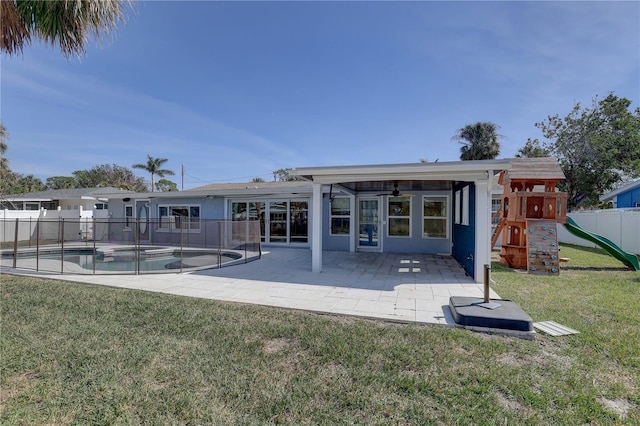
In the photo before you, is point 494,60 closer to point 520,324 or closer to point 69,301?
point 520,324

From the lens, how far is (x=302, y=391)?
263cm

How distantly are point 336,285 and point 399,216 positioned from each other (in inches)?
238

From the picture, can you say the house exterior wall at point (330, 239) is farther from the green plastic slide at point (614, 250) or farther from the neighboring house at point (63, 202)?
the neighboring house at point (63, 202)

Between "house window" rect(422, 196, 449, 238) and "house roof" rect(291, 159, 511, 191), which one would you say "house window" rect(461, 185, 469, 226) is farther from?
"house window" rect(422, 196, 449, 238)

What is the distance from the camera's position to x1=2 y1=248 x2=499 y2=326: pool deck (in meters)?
4.93

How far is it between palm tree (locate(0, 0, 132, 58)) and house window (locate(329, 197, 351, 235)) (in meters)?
8.85

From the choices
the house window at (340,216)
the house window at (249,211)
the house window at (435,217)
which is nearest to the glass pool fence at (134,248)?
the house window at (249,211)

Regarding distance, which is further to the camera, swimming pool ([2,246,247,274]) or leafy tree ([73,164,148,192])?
leafy tree ([73,164,148,192])

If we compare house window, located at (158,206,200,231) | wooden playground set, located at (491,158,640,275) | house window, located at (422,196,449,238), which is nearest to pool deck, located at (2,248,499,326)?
house window, located at (422,196,449,238)


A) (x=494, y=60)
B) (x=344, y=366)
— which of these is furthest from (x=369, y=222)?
(x=344, y=366)

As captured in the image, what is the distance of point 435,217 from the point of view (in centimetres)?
1126

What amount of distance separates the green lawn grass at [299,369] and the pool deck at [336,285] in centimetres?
57

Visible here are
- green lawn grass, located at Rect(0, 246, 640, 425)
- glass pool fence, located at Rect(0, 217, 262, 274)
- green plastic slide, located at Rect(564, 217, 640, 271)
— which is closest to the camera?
green lawn grass, located at Rect(0, 246, 640, 425)

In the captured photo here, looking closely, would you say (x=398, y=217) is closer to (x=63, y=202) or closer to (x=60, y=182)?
(x=63, y=202)
